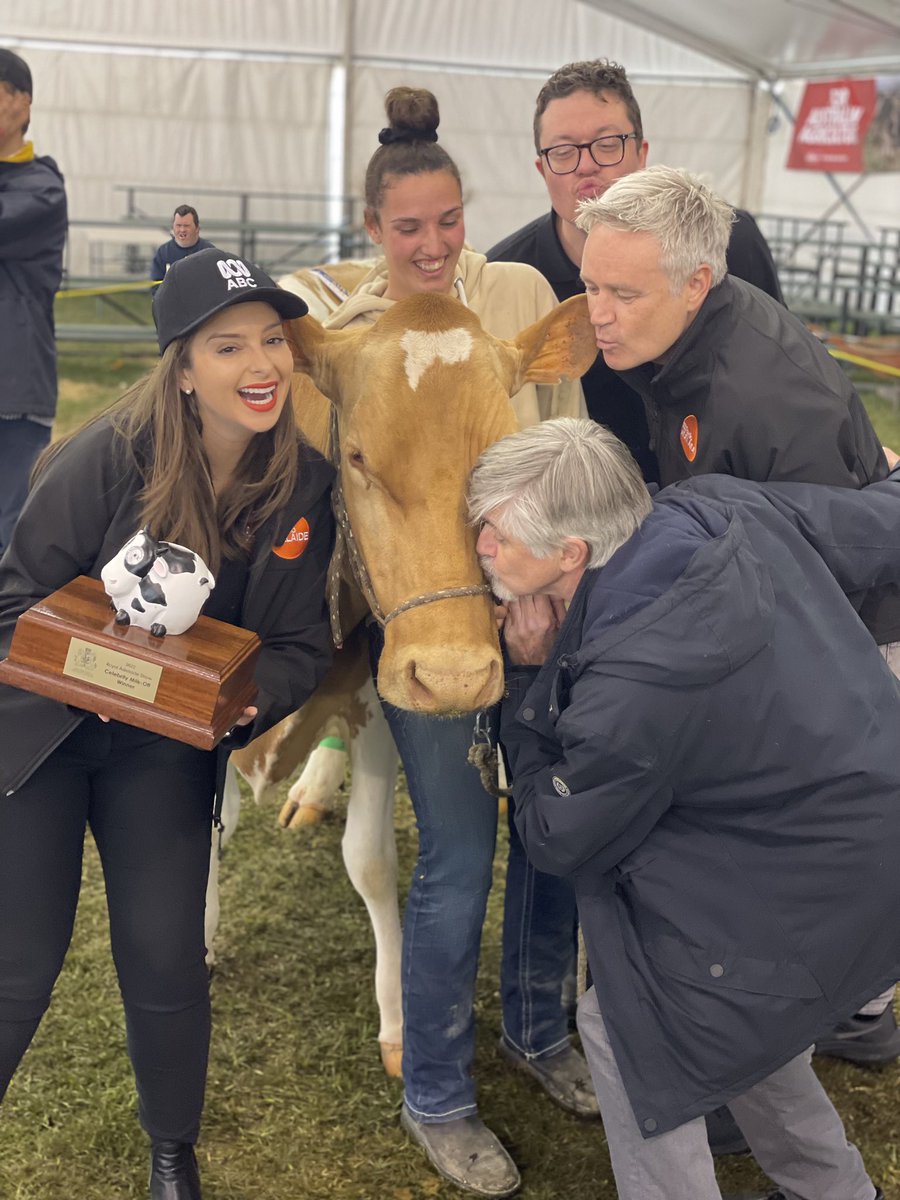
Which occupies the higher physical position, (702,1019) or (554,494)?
(554,494)

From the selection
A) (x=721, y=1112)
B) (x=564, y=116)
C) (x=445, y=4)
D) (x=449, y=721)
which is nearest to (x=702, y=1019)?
(x=449, y=721)

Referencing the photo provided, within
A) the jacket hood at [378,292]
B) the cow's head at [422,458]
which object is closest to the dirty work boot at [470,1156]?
the cow's head at [422,458]

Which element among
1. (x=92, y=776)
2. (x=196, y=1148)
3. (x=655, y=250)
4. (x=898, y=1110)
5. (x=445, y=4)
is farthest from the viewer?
(x=445, y=4)

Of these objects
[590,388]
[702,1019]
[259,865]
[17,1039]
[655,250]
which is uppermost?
[655,250]

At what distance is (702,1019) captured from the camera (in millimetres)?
2205

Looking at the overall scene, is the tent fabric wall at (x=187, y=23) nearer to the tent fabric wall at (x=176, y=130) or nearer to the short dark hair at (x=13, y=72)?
the tent fabric wall at (x=176, y=130)

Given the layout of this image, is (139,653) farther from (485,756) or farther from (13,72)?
(13,72)

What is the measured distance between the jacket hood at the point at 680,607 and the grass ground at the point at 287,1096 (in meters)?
1.62

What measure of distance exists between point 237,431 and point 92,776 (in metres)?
0.77

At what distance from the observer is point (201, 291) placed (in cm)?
244

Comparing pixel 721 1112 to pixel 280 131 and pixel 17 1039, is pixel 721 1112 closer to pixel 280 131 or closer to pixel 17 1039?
pixel 17 1039

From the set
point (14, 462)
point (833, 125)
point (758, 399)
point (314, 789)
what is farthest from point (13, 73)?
point (833, 125)

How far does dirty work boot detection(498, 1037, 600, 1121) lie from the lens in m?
3.32

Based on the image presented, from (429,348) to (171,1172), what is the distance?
6.15 feet
